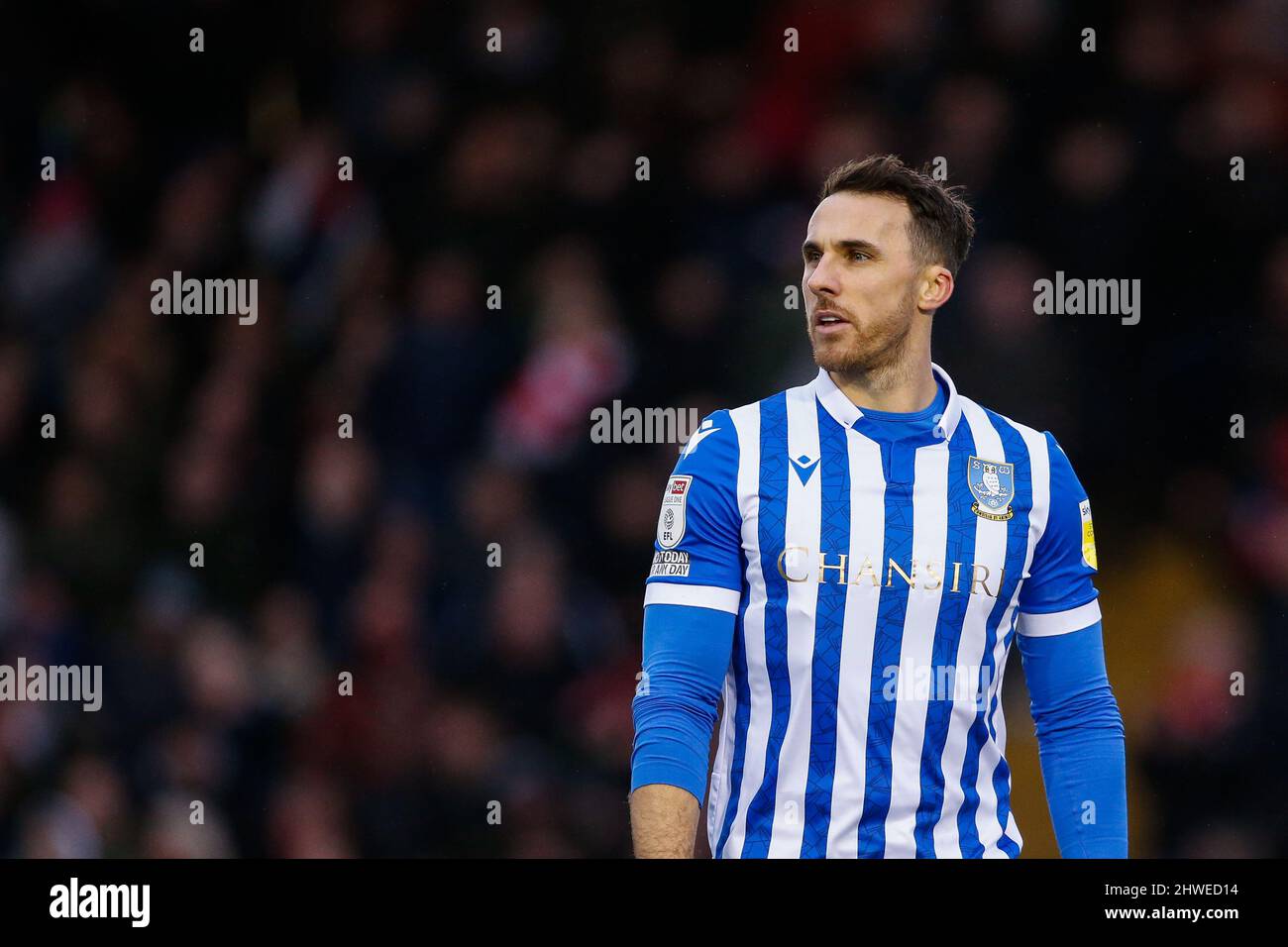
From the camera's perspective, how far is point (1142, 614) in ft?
15.5

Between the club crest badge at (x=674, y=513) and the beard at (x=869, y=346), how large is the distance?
0.32m

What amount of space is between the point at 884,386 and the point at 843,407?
82mm

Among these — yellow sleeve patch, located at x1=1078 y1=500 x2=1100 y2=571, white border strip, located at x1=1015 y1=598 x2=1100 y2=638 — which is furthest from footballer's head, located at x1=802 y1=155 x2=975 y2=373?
white border strip, located at x1=1015 y1=598 x2=1100 y2=638

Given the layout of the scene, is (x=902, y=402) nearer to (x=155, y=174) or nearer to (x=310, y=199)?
(x=310, y=199)

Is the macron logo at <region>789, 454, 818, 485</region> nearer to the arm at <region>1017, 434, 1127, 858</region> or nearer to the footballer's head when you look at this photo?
the footballer's head

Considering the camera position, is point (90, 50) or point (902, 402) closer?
point (902, 402)

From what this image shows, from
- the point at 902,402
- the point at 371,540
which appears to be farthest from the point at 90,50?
the point at 902,402

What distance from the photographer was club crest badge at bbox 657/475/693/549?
8.10 feet
